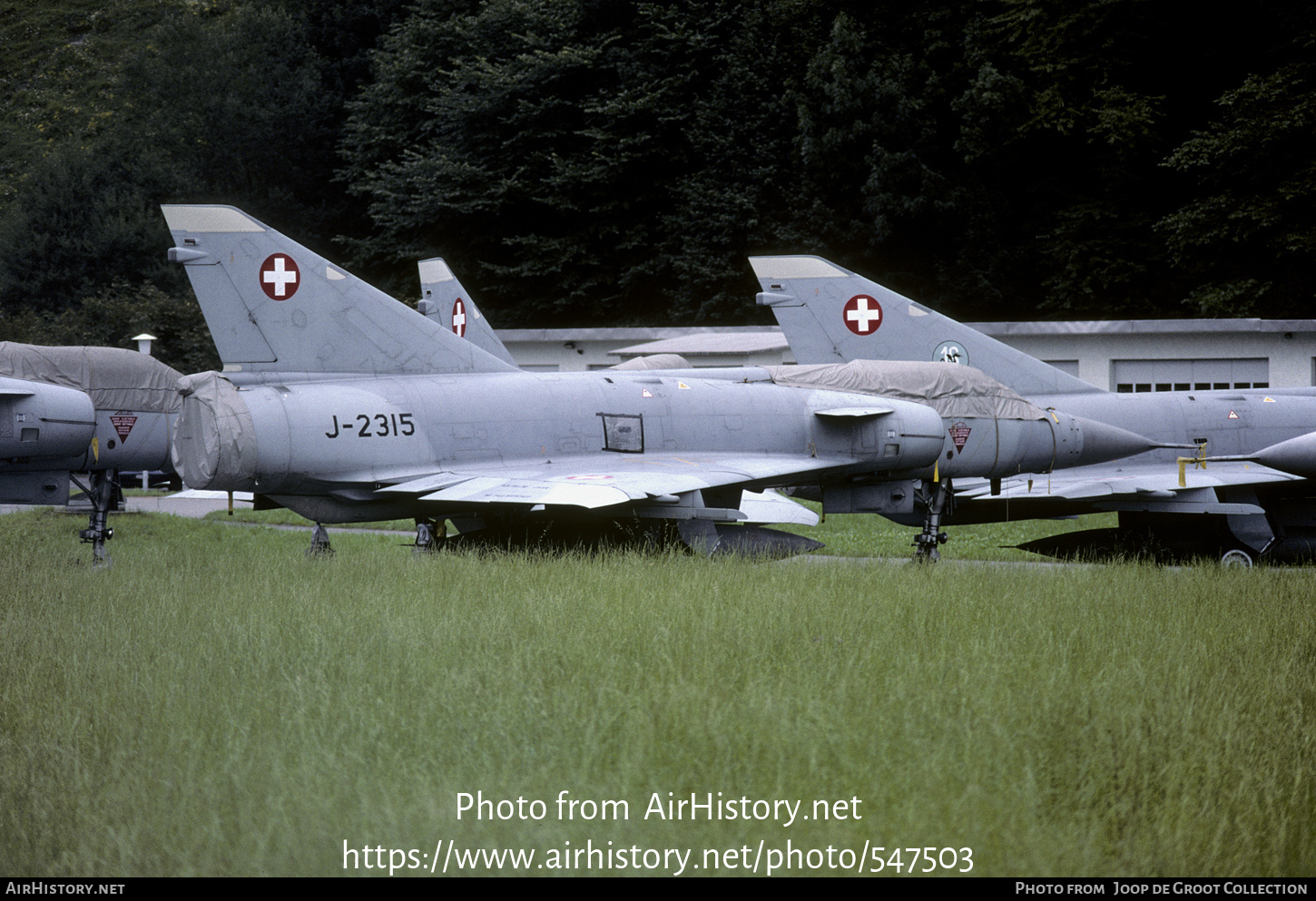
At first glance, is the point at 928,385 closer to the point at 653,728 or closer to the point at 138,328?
the point at 653,728

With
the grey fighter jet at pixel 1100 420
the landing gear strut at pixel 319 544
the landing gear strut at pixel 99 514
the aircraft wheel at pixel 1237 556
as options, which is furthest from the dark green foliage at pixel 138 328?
the aircraft wheel at pixel 1237 556

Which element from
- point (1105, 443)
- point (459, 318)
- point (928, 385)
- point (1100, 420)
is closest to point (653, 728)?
point (928, 385)

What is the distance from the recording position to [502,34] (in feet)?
131

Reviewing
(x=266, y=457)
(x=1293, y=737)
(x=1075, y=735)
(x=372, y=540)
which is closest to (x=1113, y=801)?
(x=1075, y=735)

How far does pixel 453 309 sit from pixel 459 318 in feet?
0.72

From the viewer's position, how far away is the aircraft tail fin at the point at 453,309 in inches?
688

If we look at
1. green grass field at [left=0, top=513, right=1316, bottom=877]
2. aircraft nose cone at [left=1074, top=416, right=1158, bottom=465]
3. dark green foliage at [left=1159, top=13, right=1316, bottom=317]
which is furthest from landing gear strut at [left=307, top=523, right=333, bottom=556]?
dark green foliage at [left=1159, top=13, right=1316, bottom=317]

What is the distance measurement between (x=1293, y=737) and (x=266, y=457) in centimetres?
827

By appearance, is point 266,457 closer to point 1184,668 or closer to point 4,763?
point 4,763

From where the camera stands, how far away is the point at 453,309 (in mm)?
17844

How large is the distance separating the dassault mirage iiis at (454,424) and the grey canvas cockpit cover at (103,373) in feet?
7.85

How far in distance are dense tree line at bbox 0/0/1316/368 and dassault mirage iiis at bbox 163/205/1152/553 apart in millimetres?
20555

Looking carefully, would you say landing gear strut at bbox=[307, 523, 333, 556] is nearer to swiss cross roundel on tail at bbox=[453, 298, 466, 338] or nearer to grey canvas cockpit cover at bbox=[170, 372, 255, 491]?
grey canvas cockpit cover at bbox=[170, 372, 255, 491]

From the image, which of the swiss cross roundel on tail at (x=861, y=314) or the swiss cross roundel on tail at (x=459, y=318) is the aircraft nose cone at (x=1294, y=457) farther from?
the swiss cross roundel on tail at (x=459, y=318)
